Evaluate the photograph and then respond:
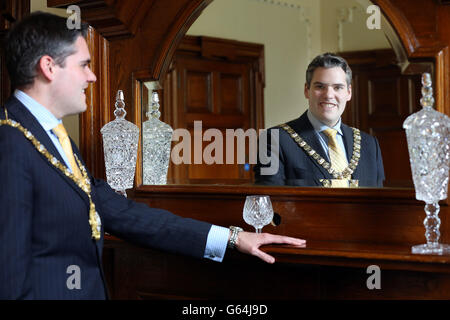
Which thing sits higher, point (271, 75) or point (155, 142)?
point (271, 75)

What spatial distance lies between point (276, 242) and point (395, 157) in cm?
52

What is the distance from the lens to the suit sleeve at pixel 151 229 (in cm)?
191

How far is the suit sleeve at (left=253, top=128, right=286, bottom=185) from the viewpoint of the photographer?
222cm

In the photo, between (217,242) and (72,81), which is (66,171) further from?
(217,242)

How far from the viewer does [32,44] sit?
1.52 m

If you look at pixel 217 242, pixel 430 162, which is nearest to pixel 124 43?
pixel 217 242

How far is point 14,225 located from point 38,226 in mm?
106

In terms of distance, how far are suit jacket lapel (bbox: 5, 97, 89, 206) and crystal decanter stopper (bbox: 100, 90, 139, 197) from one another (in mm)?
776

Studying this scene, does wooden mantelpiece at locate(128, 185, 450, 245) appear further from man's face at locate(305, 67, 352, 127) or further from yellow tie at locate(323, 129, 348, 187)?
man's face at locate(305, 67, 352, 127)

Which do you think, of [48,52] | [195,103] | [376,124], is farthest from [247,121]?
[48,52]

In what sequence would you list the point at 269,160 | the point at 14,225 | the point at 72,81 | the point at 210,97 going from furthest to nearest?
the point at 210,97
the point at 269,160
the point at 72,81
the point at 14,225

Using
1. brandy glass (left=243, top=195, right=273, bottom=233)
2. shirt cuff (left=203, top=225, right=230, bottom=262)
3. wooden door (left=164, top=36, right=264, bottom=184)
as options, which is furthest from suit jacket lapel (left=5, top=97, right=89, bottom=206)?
→ wooden door (left=164, top=36, right=264, bottom=184)

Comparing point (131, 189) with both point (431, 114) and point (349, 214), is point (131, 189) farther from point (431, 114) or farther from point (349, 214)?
point (431, 114)

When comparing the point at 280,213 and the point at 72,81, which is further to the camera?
the point at 280,213
